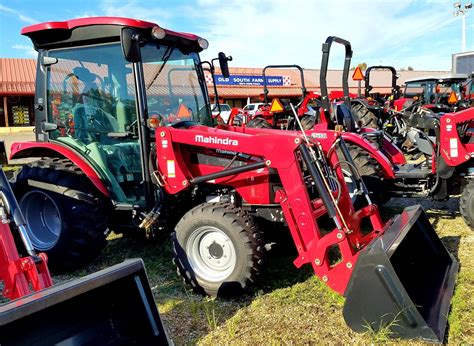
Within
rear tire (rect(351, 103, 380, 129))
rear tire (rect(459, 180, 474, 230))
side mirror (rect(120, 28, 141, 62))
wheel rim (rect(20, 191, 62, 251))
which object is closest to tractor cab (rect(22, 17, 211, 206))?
side mirror (rect(120, 28, 141, 62))

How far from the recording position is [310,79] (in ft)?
108

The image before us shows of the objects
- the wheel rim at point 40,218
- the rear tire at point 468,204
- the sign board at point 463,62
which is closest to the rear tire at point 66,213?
the wheel rim at point 40,218

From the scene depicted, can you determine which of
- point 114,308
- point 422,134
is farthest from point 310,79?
point 114,308

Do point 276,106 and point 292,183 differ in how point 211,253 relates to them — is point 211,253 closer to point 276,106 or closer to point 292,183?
point 292,183

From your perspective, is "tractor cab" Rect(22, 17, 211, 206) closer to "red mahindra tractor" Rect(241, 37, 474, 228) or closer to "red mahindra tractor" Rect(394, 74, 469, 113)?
"red mahindra tractor" Rect(241, 37, 474, 228)

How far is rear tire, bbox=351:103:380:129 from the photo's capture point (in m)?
10.5

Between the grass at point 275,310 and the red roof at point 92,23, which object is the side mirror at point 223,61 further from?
the grass at point 275,310

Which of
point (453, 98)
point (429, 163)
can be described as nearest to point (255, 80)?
point (453, 98)

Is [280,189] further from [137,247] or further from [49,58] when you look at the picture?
[49,58]

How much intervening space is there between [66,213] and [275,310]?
2.15m

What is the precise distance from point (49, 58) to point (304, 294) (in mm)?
3225

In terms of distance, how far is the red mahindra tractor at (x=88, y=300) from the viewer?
94.9 inches

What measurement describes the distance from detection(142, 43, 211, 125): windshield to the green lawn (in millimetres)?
1536

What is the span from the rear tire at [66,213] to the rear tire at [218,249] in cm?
93
